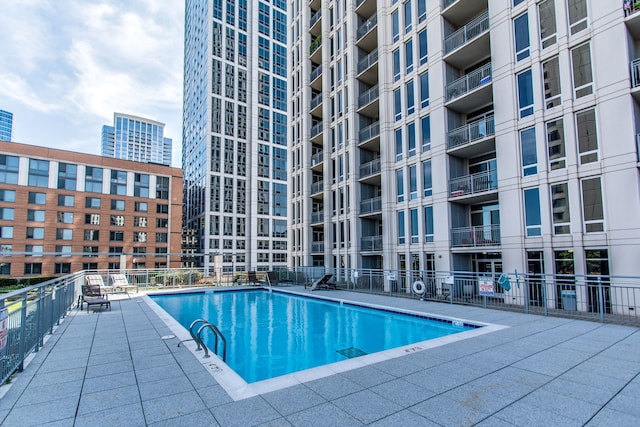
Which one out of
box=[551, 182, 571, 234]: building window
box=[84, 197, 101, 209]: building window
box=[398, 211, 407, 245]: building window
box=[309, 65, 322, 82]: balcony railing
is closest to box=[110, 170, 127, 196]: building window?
box=[84, 197, 101, 209]: building window

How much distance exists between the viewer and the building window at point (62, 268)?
41.4 meters

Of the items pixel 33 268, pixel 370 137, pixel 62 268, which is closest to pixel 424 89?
pixel 370 137

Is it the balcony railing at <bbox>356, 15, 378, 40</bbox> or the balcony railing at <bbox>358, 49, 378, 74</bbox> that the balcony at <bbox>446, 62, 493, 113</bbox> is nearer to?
the balcony railing at <bbox>358, 49, 378, 74</bbox>

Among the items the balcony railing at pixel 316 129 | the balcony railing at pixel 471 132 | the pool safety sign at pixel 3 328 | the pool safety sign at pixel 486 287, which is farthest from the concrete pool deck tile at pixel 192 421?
the balcony railing at pixel 316 129

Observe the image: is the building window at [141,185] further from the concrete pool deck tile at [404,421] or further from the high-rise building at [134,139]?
the high-rise building at [134,139]

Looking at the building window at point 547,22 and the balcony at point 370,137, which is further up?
the building window at point 547,22

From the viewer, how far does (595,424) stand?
134 inches

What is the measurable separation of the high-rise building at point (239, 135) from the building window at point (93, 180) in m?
13.9

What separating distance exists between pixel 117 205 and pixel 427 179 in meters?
46.2

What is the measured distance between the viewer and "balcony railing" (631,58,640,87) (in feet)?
34.0

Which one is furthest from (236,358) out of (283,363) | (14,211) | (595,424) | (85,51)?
(14,211)

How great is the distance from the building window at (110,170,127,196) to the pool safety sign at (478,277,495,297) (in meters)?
51.2

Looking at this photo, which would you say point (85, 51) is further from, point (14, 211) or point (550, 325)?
point (14, 211)

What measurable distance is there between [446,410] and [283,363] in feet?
14.0
